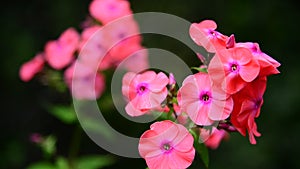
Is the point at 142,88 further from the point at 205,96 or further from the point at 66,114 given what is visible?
the point at 66,114

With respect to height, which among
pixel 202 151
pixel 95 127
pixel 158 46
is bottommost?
pixel 158 46

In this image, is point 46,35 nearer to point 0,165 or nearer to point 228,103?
point 0,165

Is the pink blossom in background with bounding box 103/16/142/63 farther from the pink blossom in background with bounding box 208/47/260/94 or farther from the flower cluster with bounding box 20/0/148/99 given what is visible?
the pink blossom in background with bounding box 208/47/260/94

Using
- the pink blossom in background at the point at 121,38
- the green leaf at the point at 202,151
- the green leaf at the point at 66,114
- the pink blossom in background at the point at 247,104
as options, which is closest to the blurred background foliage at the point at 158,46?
the green leaf at the point at 66,114

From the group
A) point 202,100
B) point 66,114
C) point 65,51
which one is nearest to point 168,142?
point 202,100

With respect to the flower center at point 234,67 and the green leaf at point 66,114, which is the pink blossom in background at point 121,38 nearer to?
the green leaf at point 66,114

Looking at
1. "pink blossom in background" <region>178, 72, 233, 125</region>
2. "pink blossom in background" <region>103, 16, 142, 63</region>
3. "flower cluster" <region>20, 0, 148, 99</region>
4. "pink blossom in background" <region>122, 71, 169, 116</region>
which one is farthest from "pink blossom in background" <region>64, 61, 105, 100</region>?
"pink blossom in background" <region>178, 72, 233, 125</region>
